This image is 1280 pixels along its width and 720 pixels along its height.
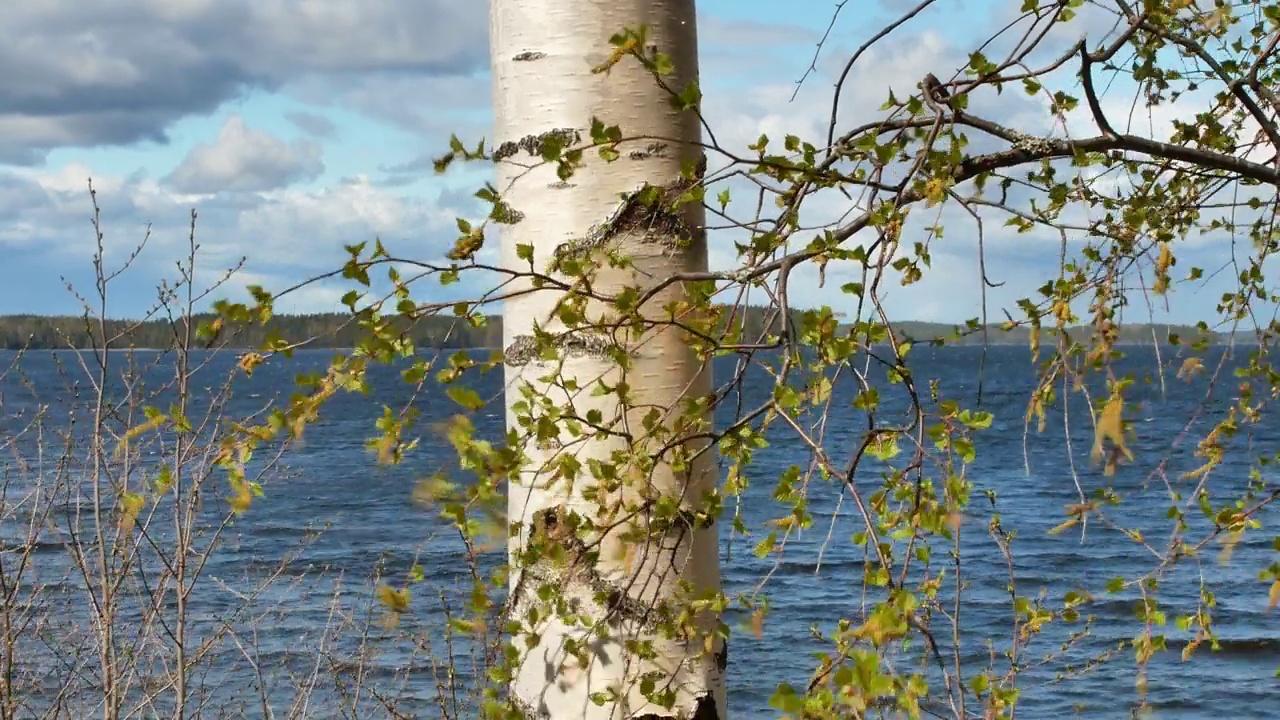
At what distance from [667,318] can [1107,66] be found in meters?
1.39

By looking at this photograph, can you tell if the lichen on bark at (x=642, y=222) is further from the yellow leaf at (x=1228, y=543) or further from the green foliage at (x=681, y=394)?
the yellow leaf at (x=1228, y=543)

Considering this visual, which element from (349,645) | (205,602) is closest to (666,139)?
(349,645)

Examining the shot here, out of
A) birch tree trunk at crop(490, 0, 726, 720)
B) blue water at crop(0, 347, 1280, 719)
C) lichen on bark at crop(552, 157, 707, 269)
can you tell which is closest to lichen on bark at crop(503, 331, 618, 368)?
birch tree trunk at crop(490, 0, 726, 720)

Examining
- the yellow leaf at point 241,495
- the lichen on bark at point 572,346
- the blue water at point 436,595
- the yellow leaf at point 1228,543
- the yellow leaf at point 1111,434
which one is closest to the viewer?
the yellow leaf at point 1111,434

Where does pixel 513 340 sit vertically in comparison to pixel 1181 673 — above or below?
above

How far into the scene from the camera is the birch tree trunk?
6.77ft

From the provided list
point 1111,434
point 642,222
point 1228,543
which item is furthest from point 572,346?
point 1228,543

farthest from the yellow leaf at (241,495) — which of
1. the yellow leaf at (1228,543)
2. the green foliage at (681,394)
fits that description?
the yellow leaf at (1228,543)

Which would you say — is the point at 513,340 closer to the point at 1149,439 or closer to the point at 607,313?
the point at 607,313

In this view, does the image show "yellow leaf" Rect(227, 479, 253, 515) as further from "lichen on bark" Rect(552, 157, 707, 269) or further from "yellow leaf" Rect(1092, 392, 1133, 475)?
"yellow leaf" Rect(1092, 392, 1133, 475)

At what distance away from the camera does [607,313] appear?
6.75 feet

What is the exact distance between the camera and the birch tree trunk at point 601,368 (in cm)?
206

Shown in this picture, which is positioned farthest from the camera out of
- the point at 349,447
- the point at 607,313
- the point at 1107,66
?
the point at 349,447

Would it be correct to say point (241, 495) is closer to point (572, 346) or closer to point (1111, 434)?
point (572, 346)
